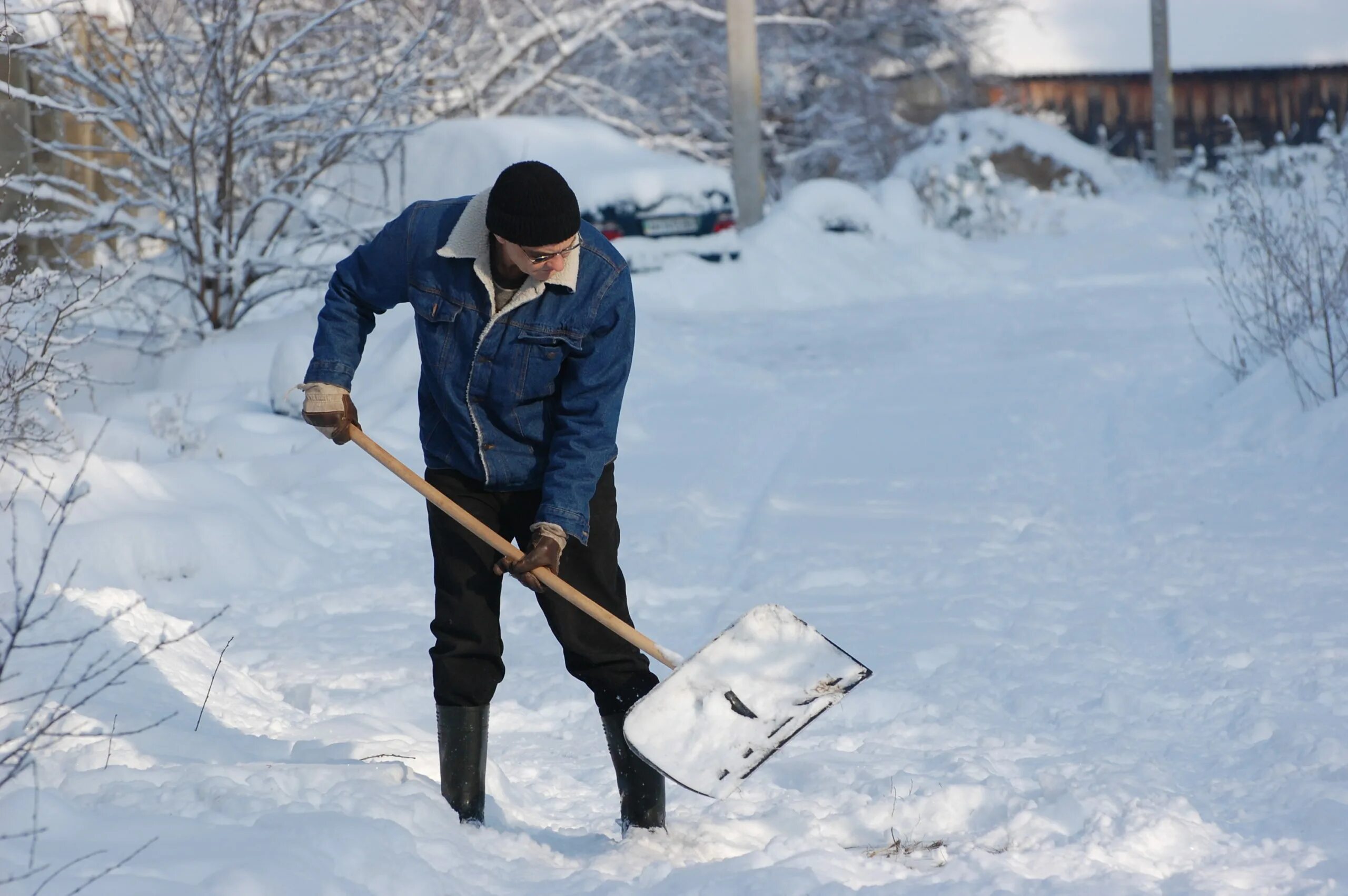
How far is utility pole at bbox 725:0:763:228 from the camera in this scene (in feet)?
48.5

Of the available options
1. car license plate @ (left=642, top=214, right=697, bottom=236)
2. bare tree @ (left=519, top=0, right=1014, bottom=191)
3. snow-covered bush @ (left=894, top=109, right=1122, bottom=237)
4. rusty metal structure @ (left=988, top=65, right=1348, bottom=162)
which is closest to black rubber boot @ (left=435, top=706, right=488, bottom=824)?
car license plate @ (left=642, top=214, right=697, bottom=236)

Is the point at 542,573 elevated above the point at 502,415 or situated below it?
below

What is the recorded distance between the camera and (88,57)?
8117 mm

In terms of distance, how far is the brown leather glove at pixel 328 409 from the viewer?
3121 mm

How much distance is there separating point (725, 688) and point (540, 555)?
54 cm

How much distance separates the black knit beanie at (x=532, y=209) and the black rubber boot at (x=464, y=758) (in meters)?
1.03

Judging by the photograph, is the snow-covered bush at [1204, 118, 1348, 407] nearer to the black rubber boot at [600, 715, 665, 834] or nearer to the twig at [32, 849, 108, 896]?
the black rubber boot at [600, 715, 665, 834]

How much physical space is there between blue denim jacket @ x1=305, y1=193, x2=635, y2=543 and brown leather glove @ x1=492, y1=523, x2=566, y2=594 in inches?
1.0

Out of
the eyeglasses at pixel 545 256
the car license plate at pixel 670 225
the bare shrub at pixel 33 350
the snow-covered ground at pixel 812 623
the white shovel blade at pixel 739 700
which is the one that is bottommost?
the snow-covered ground at pixel 812 623

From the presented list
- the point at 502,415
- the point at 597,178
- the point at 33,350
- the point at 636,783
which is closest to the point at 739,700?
the point at 636,783

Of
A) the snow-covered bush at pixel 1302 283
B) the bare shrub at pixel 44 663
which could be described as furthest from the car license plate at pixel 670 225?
the bare shrub at pixel 44 663

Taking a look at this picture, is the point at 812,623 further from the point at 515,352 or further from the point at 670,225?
the point at 670,225

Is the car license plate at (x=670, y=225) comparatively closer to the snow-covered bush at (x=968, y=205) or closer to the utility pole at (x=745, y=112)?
the utility pole at (x=745, y=112)

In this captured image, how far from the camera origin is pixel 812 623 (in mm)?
4777
